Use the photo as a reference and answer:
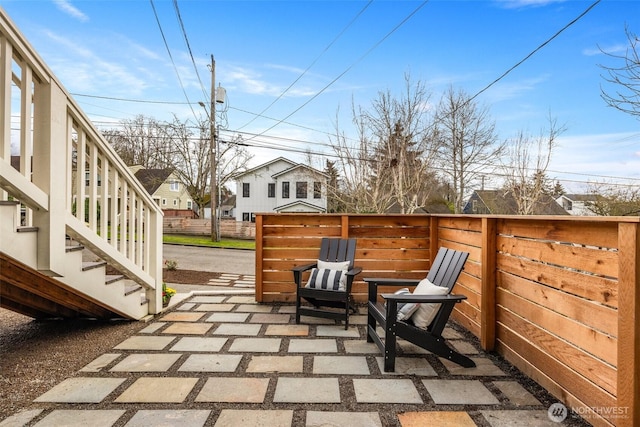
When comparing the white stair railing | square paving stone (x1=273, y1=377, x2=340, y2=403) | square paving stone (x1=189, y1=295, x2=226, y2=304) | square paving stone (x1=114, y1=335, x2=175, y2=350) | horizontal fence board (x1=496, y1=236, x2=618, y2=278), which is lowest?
square paving stone (x1=189, y1=295, x2=226, y2=304)

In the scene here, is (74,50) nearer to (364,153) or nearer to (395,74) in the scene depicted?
(364,153)

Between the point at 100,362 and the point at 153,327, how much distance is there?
0.74 meters

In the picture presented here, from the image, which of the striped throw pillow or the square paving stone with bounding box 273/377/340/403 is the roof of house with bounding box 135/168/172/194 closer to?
the striped throw pillow

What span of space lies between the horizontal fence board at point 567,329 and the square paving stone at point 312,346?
1343mm

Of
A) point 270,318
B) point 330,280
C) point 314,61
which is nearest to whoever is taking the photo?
point 330,280

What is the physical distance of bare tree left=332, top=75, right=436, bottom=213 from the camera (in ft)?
27.5

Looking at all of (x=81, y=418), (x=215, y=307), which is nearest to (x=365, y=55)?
(x=215, y=307)

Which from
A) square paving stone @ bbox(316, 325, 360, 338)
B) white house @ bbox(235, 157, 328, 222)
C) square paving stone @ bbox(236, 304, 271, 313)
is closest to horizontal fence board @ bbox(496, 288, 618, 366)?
square paving stone @ bbox(316, 325, 360, 338)

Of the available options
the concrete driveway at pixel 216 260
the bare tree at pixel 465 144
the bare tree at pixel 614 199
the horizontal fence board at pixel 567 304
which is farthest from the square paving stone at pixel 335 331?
the bare tree at pixel 465 144

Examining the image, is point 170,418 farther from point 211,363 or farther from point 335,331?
point 335,331

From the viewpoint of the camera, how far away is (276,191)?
2059 cm

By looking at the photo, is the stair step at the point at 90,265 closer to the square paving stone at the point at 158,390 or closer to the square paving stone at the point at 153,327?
the square paving stone at the point at 153,327

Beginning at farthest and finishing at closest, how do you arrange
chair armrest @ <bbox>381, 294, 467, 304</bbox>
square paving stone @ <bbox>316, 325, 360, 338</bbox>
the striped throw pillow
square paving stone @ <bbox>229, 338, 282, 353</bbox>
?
the striped throw pillow < square paving stone @ <bbox>316, 325, 360, 338</bbox> < square paving stone @ <bbox>229, 338, 282, 353</bbox> < chair armrest @ <bbox>381, 294, 467, 304</bbox>

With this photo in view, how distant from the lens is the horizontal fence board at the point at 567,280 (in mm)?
1578
